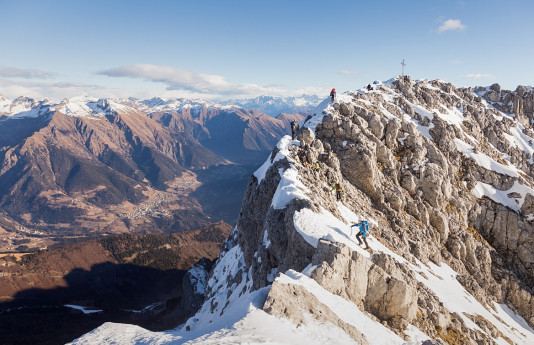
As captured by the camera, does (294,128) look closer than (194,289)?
Yes

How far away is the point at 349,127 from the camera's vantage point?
2462 inches

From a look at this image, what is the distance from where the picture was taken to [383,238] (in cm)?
4462

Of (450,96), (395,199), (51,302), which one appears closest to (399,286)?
(395,199)

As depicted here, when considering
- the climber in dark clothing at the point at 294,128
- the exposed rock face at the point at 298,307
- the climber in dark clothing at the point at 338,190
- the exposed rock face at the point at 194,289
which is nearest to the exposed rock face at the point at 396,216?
the exposed rock face at the point at 298,307

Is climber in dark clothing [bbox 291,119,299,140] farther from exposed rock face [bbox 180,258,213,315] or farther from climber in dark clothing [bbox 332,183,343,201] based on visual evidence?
exposed rock face [bbox 180,258,213,315]

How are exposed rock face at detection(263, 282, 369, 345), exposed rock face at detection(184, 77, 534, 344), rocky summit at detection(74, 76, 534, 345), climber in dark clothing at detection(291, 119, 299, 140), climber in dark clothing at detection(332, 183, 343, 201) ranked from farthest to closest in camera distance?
1. climber in dark clothing at detection(291, 119, 299, 140)
2. climber in dark clothing at detection(332, 183, 343, 201)
3. exposed rock face at detection(184, 77, 534, 344)
4. rocky summit at detection(74, 76, 534, 345)
5. exposed rock face at detection(263, 282, 369, 345)

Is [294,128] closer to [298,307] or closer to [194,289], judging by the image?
[298,307]

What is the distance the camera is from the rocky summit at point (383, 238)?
67.9ft

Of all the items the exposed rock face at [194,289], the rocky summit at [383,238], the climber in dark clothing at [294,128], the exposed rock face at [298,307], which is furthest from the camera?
the exposed rock face at [194,289]

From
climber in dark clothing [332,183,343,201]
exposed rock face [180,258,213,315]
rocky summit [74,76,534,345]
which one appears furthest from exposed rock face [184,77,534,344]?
exposed rock face [180,258,213,315]

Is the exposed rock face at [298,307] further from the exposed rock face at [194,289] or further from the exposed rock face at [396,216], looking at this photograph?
the exposed rock face at [194,289]

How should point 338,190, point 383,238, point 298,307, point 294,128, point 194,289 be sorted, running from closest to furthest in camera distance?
point 298,307 → point 383,238 → point 338,190 → point 294,128 → point 194,289

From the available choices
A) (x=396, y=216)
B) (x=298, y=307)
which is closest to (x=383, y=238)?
(x=396, y=216)

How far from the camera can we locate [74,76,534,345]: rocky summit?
20688 mm
